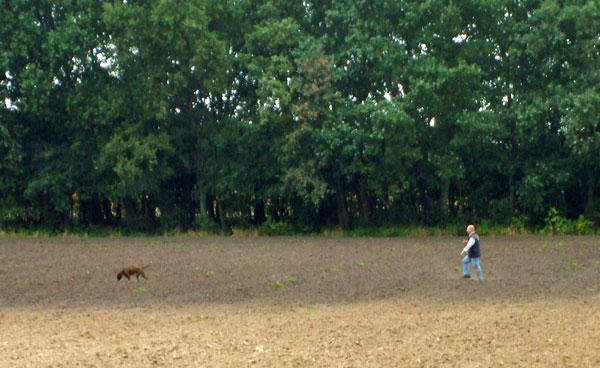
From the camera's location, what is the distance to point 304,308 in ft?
50.3

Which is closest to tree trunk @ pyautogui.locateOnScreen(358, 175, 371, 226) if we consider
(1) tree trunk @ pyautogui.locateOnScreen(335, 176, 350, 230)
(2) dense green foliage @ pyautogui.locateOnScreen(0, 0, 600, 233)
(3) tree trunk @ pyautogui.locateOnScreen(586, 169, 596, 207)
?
(2) dense green foliage @ pyautogui.locateOnScreen(0, 0, 600, 233)

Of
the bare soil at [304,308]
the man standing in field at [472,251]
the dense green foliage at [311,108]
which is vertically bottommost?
the bare soil at [304,308]

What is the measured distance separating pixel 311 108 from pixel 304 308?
1698 cm

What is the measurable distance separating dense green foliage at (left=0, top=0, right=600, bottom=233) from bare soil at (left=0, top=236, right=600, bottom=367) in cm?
579

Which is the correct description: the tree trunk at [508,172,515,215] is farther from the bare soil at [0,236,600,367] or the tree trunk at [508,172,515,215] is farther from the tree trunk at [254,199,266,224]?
the tree trunk at [254,199,266,224]

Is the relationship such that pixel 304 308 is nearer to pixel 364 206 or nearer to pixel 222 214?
pixel 364 206

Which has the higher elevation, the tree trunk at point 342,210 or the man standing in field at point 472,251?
the tree trunk at point 342,210

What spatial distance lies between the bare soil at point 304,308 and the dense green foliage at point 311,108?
5.79m

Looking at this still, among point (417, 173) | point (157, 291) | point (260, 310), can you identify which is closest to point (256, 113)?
point (417, 173)

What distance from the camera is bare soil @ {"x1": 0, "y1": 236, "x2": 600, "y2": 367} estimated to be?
36.9 ft

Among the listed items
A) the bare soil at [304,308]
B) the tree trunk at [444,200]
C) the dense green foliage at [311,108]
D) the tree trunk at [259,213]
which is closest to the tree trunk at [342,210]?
the dense green foliage at [311,108]

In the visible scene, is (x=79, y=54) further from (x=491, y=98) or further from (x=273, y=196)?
(x=491, y=98)

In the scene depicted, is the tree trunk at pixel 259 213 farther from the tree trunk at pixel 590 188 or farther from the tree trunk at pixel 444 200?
the tree trunk at pixel 590 188

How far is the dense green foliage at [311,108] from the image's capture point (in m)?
30.8
